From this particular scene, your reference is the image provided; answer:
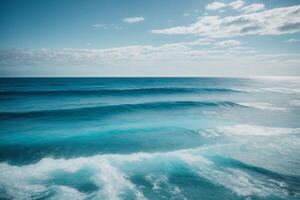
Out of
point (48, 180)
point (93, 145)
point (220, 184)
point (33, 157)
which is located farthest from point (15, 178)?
point (220, 184)

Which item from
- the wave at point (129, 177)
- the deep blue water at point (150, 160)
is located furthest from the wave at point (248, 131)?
the wave at point (129, 177)

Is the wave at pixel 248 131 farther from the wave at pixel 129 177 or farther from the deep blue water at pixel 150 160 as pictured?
the wave at pixel 129 177

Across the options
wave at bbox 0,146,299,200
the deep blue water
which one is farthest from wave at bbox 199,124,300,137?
wave at bbox 0,146,299,200

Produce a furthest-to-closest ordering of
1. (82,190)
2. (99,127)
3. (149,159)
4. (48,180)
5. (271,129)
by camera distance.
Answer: (99,127) < (271,129) < (149,159) < (48,180) < (82,190)

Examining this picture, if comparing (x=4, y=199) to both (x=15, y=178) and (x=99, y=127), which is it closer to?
(x=15, y=178)

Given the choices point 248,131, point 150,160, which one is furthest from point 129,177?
point 248,131

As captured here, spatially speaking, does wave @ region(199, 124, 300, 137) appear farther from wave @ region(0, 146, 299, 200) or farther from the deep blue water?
wave @ region(0, 146, 299, 200)

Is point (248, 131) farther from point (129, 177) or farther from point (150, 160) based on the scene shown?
point (129, 177)
